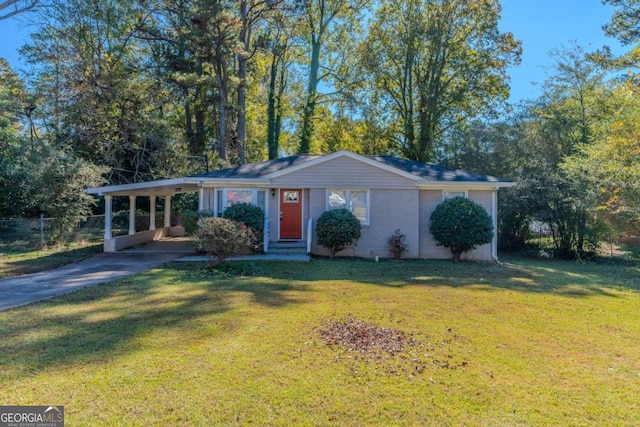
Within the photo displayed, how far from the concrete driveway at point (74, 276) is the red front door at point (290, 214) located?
395cm

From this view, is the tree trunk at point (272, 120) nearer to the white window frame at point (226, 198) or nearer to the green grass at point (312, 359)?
the white window frame at point (226, 198)

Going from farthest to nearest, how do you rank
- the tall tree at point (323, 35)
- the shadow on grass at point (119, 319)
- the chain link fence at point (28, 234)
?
the tall tree at point (323, 35) < the chain link fence at point (28, 234) < the shadow on grass at point (119, 319)

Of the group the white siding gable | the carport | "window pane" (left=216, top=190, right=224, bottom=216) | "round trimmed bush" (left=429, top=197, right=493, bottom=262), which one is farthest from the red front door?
"round trimmed bush" (left=429, top=197, right=493, bottom=262)

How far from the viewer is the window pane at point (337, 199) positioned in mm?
13492

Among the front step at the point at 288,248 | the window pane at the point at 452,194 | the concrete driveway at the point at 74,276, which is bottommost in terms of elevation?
the concrete driveway at the point at 74,276

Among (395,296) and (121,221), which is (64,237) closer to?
(121,221)

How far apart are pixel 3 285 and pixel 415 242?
11.8 m

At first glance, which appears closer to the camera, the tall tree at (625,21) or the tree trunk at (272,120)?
the tall tree at (625,21)

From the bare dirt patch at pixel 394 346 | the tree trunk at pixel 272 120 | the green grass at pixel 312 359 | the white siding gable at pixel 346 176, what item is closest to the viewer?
the green grass at pixel 312 359

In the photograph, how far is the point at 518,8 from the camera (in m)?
19.4

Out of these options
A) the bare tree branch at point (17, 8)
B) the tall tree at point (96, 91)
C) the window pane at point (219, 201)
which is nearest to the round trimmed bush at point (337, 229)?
the window pane at point (219, 201)

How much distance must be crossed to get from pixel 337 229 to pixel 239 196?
13.0 ft

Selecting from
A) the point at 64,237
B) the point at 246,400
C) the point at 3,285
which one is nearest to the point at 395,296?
the point at 246,400

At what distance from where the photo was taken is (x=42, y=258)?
12336mm
